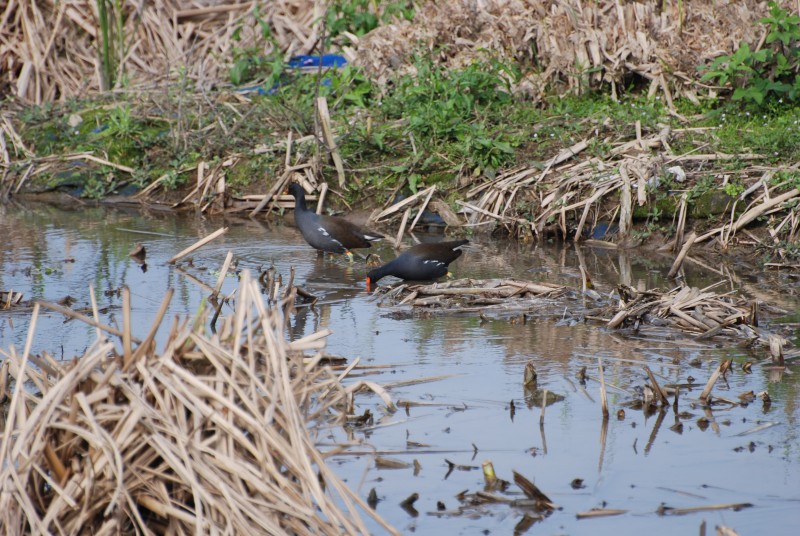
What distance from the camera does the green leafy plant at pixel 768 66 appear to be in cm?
1130

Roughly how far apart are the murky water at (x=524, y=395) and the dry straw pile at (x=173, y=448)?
45 centimetres

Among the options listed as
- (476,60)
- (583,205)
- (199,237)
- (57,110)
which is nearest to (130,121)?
(57,110)

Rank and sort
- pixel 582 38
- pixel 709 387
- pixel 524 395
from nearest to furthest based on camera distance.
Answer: pixel 709 387, pixel 524 395, pixel 582 38

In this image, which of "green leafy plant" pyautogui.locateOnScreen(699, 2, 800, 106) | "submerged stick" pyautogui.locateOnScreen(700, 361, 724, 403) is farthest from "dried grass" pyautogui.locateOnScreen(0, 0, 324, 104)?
"submerged stick" pyautogui.locateOnScreen(700, 361, 724, 403)

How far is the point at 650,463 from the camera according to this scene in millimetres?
4578

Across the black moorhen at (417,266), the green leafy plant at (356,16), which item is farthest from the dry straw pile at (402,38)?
the black moorhen at (417,266)

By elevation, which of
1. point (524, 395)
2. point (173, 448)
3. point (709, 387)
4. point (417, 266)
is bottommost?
point (524, 395)

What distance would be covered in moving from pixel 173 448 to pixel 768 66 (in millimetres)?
10496

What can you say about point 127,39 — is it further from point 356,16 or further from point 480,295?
point 480,295

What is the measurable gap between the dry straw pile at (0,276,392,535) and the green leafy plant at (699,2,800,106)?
941cm

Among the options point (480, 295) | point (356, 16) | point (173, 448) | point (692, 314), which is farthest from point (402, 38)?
point (173, 448)

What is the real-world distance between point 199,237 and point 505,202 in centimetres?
321

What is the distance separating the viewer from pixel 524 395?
18.1ft

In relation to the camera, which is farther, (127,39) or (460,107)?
(127,39)
